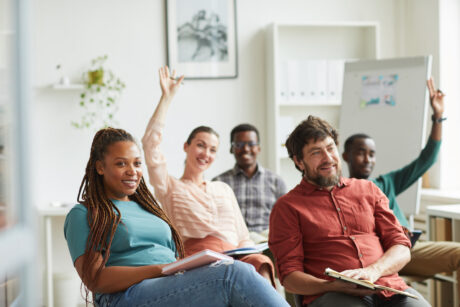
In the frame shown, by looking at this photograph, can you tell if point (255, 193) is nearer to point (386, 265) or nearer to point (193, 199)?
point (193, 199)

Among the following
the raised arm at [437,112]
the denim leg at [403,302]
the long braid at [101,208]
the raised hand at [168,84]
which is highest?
the raised hand at [168,84]

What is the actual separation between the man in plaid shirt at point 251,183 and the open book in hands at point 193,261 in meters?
1.57

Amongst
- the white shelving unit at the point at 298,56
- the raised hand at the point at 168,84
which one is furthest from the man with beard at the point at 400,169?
the white shelving unit at the point at 298,56

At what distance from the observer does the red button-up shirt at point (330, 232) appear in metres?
1.96

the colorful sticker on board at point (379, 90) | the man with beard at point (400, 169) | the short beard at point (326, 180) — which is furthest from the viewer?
the colorful sticker on board at point (379, 90)

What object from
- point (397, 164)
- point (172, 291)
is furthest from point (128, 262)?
point (397, 164)

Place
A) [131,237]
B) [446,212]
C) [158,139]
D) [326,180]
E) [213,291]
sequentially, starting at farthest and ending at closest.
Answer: [446,212] < [158,139] < [326,180] < [131,237] < [213,291]

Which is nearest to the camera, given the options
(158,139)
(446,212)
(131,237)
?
(131,237)

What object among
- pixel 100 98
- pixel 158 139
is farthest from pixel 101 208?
pixel 100 98

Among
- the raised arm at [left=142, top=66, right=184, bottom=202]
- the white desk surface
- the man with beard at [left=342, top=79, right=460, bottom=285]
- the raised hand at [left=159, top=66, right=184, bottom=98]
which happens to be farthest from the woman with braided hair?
the white desk surface

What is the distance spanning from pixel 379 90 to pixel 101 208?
98.1 inches

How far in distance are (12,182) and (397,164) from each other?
3.23 m

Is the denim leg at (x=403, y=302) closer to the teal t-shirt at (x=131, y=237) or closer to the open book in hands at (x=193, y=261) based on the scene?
the open book in hands at (x=193, y=261)

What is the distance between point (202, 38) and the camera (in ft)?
13.9
